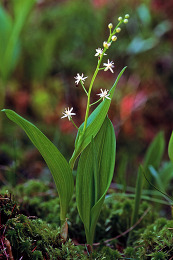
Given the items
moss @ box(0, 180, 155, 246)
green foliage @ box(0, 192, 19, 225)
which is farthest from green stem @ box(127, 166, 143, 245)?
green foliage @ box(0, 192, 19, 225)

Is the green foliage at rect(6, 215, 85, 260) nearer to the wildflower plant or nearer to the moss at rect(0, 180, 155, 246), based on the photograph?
the wildflower plant

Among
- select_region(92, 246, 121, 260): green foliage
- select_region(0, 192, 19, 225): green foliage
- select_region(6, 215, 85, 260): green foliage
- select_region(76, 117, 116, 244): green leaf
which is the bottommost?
select_region(92, 246, 121, 260): green foliage

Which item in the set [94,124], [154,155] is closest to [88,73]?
[154,155]

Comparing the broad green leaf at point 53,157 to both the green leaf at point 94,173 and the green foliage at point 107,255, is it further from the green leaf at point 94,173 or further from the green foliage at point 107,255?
the green foliage at point 107,255

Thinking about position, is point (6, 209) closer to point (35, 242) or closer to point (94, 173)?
point (35, 242)

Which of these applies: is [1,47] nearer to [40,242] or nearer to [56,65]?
[56,65]

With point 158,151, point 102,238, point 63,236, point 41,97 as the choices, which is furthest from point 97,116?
point 41,97
